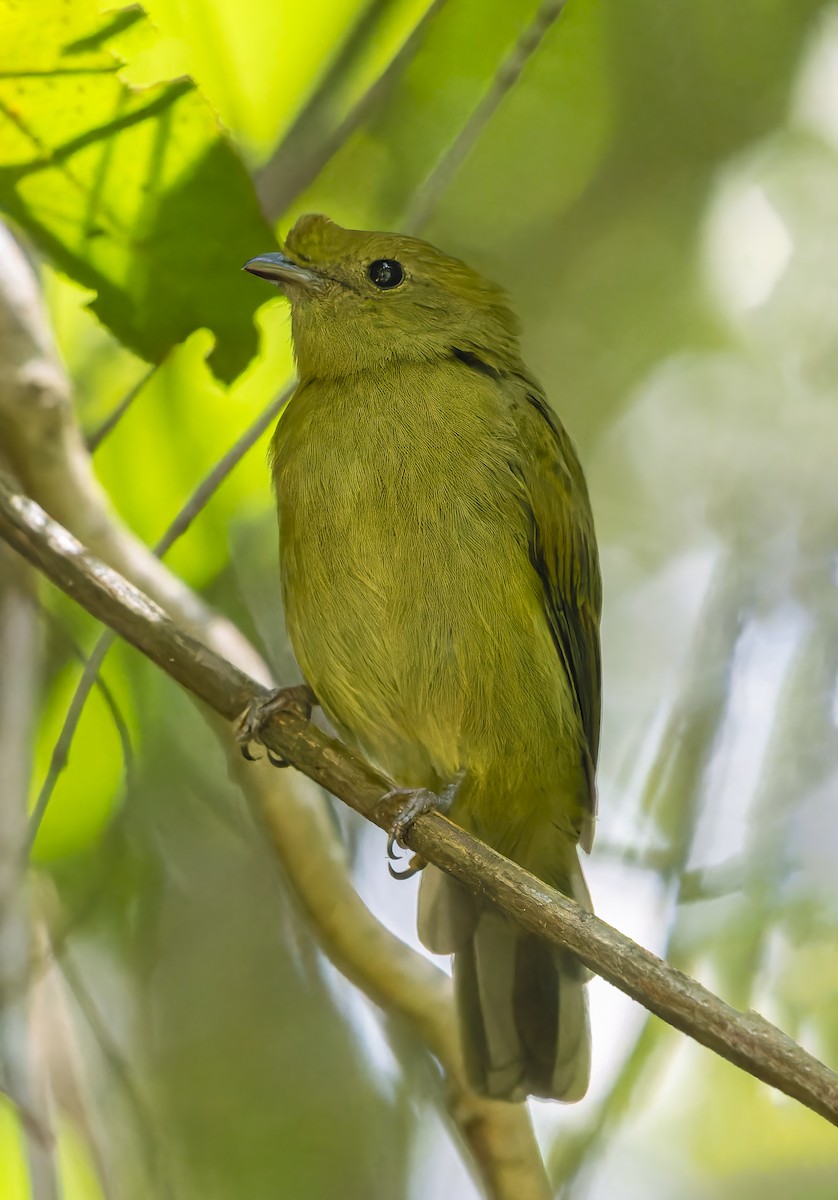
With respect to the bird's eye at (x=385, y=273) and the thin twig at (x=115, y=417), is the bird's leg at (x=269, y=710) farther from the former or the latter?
the bird's eye at (x=385, y=273)

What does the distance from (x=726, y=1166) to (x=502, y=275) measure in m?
2.81

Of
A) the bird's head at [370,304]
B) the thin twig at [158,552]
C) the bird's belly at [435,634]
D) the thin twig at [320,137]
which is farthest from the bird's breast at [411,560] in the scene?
the thin twig at [320,137]

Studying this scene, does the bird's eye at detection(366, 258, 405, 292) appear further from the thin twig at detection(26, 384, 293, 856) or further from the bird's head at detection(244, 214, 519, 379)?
the thin twig at detection(26, 384, 293, 856)

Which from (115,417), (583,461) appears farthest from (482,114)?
(115,417)

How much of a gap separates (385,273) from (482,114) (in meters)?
0.66

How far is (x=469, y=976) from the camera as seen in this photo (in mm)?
3193

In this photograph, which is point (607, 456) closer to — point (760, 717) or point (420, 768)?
point (760, 717)

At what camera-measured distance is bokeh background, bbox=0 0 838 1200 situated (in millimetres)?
2863

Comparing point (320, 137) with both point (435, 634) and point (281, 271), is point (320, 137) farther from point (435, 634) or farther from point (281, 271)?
point (435, 634)

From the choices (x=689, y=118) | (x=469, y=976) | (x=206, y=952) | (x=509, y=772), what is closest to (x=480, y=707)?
(x=509, y=772)

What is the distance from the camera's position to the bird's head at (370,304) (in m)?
3.11

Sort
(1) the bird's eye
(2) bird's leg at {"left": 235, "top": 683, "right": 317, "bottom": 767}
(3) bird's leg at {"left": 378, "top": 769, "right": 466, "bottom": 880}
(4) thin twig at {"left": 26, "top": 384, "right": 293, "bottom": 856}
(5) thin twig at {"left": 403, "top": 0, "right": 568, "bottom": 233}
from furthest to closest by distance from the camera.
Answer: (5) thin twig at {"left": 403, "top": 0, "right": 568, "bottom": 233}
(1) the bird's eye
(4) thin twig at {"left": 26, "top": 384, "right": 293, "bottom": 856}
(2) bird's leg at {"left": 235, "top": 683, "right": 317, "bottom": 767}
(3) bird's leg at {"left": 378, "top": 769, "right": 466, "bottom": 880}

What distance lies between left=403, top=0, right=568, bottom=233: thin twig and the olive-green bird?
33 centimetres

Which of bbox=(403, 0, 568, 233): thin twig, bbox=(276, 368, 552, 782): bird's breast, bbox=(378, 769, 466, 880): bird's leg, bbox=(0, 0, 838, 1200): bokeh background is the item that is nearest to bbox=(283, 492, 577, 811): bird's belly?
bbox=(276, 368, 552, 782): bird's breast
